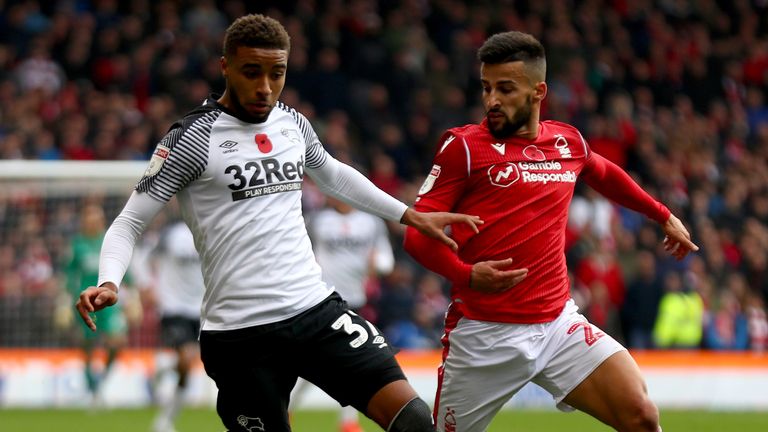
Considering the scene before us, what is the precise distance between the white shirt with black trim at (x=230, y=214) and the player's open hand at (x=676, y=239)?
6.67 ft

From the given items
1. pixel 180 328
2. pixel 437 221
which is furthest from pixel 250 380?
pixel 180 328


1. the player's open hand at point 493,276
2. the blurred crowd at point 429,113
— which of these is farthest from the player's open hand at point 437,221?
the blurred crowd at point 429,113

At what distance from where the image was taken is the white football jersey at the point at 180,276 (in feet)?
44.0

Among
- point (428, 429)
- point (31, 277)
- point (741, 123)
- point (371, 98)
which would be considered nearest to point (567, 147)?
point (428, 429)

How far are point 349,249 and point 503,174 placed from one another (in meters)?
6.98

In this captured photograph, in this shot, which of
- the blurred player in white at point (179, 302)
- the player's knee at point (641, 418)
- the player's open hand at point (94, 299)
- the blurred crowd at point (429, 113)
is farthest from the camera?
the blurred crowd at point (429, 113)

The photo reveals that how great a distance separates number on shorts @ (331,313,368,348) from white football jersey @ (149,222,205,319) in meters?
7.25

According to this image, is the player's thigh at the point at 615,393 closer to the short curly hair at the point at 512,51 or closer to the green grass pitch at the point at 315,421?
the short curly hair at the point at 512,51

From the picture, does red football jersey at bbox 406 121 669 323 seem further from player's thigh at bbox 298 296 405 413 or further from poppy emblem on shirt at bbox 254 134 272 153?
poppy emblem on shirt at bbox 254 134 272 153

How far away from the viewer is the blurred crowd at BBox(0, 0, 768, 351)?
17453mm

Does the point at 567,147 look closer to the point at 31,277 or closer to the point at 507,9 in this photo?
the point at 31,277

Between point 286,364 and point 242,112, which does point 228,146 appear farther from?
point 286,364

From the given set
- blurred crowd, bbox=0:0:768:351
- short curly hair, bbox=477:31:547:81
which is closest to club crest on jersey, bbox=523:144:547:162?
short curly hair, bbox=477:31:547:81

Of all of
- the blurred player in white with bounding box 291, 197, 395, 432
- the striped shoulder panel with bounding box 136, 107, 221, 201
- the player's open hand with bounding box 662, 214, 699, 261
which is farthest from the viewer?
the blurred player in white with bounding box 291, 197, 395, 432
